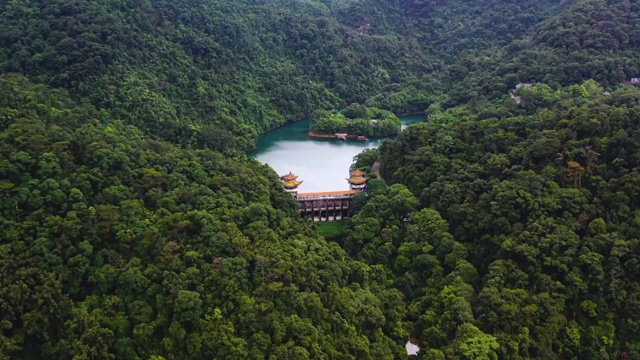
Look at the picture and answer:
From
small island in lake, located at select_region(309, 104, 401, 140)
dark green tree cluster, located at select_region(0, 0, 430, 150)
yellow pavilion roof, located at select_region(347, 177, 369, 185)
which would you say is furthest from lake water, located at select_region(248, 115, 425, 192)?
yellow pavilion roof, located at select_region(347, 177, 369, 185)

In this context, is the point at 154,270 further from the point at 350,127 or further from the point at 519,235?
the point at 350,127

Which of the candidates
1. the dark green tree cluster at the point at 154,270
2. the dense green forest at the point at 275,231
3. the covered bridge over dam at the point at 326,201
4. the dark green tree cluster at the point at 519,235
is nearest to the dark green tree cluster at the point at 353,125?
the dense green forest at the point at 275,231

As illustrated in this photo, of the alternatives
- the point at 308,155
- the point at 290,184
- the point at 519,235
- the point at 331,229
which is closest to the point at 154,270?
the point at 331,229

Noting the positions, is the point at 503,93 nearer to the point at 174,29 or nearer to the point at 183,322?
the point at 174,29

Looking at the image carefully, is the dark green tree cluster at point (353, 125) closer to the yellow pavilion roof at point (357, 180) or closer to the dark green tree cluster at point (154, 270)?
the yellow pavilion roof at point (357, 180)

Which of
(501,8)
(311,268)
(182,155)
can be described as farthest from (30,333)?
(501,8)

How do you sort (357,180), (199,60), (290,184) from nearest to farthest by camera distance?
(290,184) < (357,180) < (199,60)
